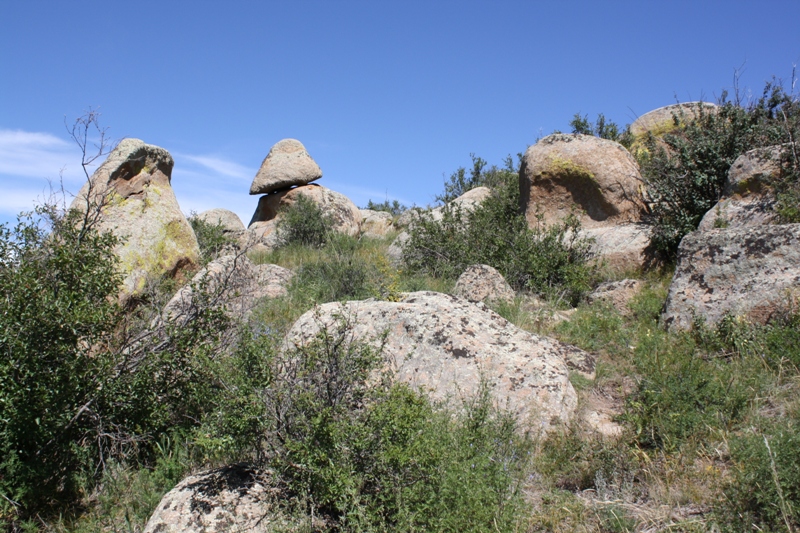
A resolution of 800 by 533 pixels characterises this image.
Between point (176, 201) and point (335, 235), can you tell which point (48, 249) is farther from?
point (335, 235)

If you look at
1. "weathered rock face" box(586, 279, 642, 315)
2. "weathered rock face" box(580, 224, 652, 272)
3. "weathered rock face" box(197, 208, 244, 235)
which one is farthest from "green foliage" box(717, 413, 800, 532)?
"weathered rock face" box(197, 208, 244, 235)

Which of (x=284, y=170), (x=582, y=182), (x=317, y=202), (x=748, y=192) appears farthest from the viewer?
(x=284, y=170)

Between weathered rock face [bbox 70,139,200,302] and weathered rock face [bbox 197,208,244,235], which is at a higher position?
weathered rock face [bbox 197,208,244,235]

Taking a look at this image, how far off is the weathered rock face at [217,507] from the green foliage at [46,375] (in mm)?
1145

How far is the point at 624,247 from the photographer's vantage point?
9.48 metres

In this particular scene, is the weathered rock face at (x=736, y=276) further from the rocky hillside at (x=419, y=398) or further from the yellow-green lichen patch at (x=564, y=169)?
the yellow-green lichen patch at (x=564, y=169)

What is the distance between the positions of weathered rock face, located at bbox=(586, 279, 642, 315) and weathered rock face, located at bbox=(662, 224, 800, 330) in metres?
0.85

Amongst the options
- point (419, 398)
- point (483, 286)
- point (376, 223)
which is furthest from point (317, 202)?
point (419, 398)

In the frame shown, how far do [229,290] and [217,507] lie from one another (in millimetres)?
2323

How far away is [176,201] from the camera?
33.3ft

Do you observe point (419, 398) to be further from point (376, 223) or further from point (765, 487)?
point (376, 223)

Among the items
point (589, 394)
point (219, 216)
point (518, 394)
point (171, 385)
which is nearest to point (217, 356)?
point (171, 385)

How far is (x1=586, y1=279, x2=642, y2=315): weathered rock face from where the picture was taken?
7785 mm

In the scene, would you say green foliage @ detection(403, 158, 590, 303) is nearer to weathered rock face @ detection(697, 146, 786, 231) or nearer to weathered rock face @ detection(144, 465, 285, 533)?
weathered rock face @ detection(697, 146, 786, 231)
